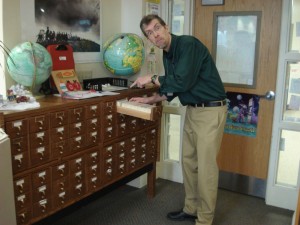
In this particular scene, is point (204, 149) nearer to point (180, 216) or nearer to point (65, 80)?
point (180, 216)

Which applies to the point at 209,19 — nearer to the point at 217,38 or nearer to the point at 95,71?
the point at 217,38

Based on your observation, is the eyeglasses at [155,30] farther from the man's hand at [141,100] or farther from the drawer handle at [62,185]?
the drawer handle at [62,185]

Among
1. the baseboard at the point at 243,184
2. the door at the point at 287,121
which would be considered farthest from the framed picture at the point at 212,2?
the baseboard at the point at 243,184

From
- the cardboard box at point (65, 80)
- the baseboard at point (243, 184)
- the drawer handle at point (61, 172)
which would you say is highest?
the cardboard box at point (65, 80)

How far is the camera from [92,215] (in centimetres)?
304

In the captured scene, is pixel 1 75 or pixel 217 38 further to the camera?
pixel 217 38

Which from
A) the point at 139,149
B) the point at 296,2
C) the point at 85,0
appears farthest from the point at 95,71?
the point at 296,2

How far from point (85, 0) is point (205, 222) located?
6.88 ft

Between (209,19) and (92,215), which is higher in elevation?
(209,19)

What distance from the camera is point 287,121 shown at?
123 inches

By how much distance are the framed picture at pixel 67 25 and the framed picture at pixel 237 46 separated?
113cm

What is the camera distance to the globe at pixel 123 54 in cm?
294

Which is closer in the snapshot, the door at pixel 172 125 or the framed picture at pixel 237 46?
the framed picture at pixel 237 46

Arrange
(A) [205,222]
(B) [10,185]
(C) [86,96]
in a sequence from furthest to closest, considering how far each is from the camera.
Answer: (A) [205,222] → (C) [86,96] → (B) [10,185]
